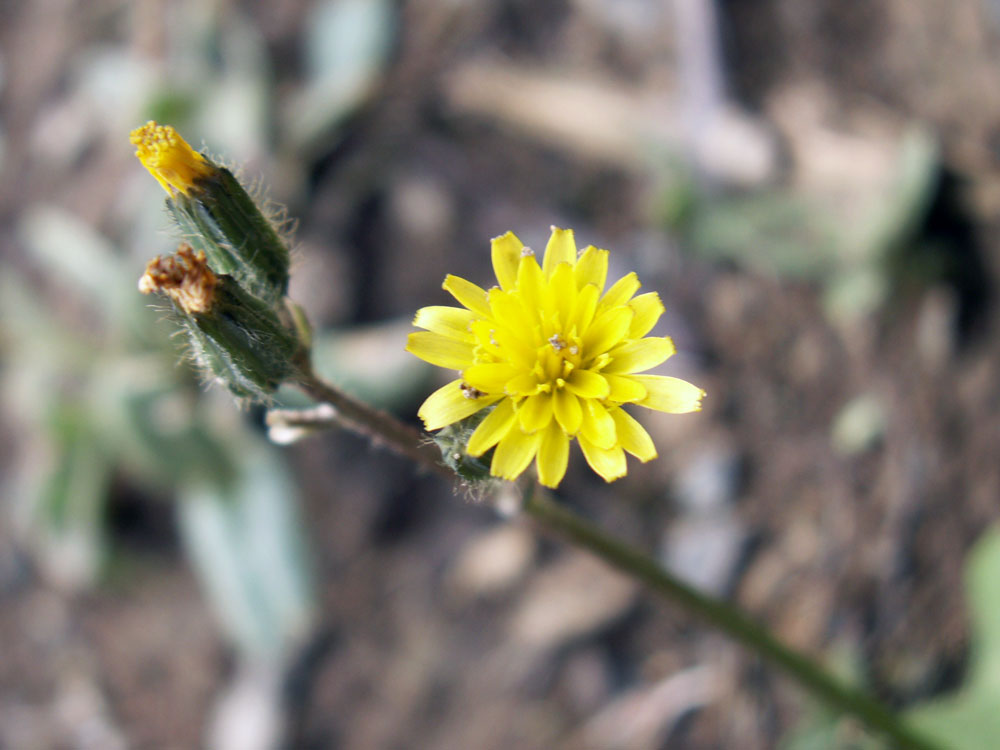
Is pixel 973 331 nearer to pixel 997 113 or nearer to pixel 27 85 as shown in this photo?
pixel 997 113

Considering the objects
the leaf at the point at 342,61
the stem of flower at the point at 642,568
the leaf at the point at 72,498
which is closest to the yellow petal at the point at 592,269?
the stem of flower at the point at 642,568

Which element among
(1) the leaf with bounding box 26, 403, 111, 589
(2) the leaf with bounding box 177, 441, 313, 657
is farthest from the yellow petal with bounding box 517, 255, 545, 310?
(1) the leaf with bounding box 26, 403, 111, 589

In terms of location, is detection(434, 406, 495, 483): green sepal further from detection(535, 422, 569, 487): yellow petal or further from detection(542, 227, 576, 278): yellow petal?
detection(542, 227, 576, 278): yellow petal

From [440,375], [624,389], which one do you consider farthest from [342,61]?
[624,389]

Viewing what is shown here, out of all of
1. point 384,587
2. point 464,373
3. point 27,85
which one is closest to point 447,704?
point 384,587

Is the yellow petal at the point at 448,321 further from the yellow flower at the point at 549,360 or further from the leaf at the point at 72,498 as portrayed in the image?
the leaf at the point at 72,498
